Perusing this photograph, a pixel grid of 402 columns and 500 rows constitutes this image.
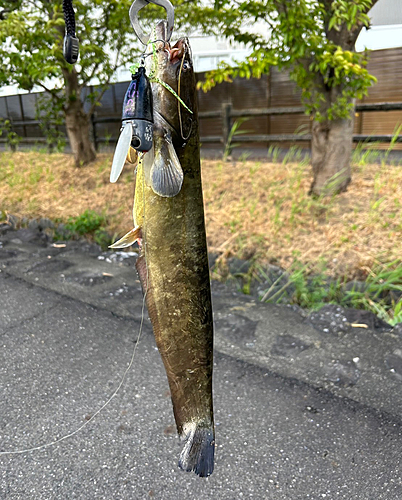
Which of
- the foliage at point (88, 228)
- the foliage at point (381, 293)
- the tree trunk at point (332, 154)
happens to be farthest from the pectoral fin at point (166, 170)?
the foliage at point (88, 228)

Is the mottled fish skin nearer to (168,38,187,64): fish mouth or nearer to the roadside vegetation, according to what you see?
(168,38,187,64): fish mouth

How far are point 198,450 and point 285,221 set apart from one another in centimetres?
414

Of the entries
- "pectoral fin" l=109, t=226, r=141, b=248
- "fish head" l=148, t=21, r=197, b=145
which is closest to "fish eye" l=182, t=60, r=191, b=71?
"fish head" l=148, t=21, r=197, b=145

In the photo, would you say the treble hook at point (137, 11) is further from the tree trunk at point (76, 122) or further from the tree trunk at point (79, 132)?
the tree trunk at point (79, 132)

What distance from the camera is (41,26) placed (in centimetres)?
589

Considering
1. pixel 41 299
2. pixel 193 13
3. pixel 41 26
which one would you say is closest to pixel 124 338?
pixel 41 299

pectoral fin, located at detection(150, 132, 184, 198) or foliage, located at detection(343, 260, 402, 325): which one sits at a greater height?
pectoral fin, located at detection(150, 132, 184, 198)

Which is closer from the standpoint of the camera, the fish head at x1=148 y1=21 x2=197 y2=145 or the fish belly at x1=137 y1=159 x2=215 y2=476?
the fish head at x1=148 y1=21 x2=197 y2=145

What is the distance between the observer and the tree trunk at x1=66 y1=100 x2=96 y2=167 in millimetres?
7934

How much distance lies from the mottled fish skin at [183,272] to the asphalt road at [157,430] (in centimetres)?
104

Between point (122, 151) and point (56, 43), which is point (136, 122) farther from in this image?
point (56, 43)

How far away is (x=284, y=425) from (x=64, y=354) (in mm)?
1822

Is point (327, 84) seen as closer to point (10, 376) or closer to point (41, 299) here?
point (41, 299)

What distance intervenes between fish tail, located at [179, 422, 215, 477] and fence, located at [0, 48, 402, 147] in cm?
603
